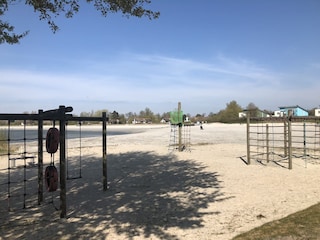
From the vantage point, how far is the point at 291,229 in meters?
4.89

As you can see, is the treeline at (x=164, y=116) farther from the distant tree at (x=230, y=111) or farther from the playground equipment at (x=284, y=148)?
the playground equipment at (x=284, y=148)

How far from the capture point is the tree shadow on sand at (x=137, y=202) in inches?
212

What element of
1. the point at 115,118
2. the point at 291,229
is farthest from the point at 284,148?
the point at 115,118

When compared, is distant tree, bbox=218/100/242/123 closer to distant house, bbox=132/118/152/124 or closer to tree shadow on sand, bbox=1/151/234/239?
distant house, bbox=132/118/152/124

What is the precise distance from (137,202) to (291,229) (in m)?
3.32

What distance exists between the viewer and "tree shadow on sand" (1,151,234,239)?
5.38 m

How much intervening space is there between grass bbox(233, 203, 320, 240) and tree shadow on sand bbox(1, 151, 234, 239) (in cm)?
99

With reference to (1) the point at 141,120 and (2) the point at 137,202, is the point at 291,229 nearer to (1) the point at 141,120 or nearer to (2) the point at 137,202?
(2) the point at 137,202

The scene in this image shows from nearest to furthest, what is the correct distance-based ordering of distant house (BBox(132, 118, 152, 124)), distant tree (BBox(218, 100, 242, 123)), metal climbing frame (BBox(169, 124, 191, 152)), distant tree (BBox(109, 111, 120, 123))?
metal climbing frame (BBox(169, 124, 191, 152)) < distant tree (BBox(218, 100, 242, 123)) < distant tree (BBox(109, 111, 120, 123)) < distant house (BBox(132, 118, 152, 124))

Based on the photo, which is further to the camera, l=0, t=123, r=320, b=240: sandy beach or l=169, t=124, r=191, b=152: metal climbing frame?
l=169, t=124, r=191, b=152: metal climbing frame

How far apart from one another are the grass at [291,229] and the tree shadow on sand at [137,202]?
0.99 metres

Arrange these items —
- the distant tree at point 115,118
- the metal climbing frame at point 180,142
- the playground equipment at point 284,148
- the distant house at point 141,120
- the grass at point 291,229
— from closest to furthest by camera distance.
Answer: the grass at point 291,229 < the playground equipment at point 284,148 < the metal climbing frame at point 180,142 < the distant tree at point 115,118 < the distant house at point 141,120

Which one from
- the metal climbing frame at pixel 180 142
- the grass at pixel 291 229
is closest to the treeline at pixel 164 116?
the metal climbing frame at pixel 180 142

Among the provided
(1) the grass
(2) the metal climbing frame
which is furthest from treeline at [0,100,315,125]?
(1) the grass
